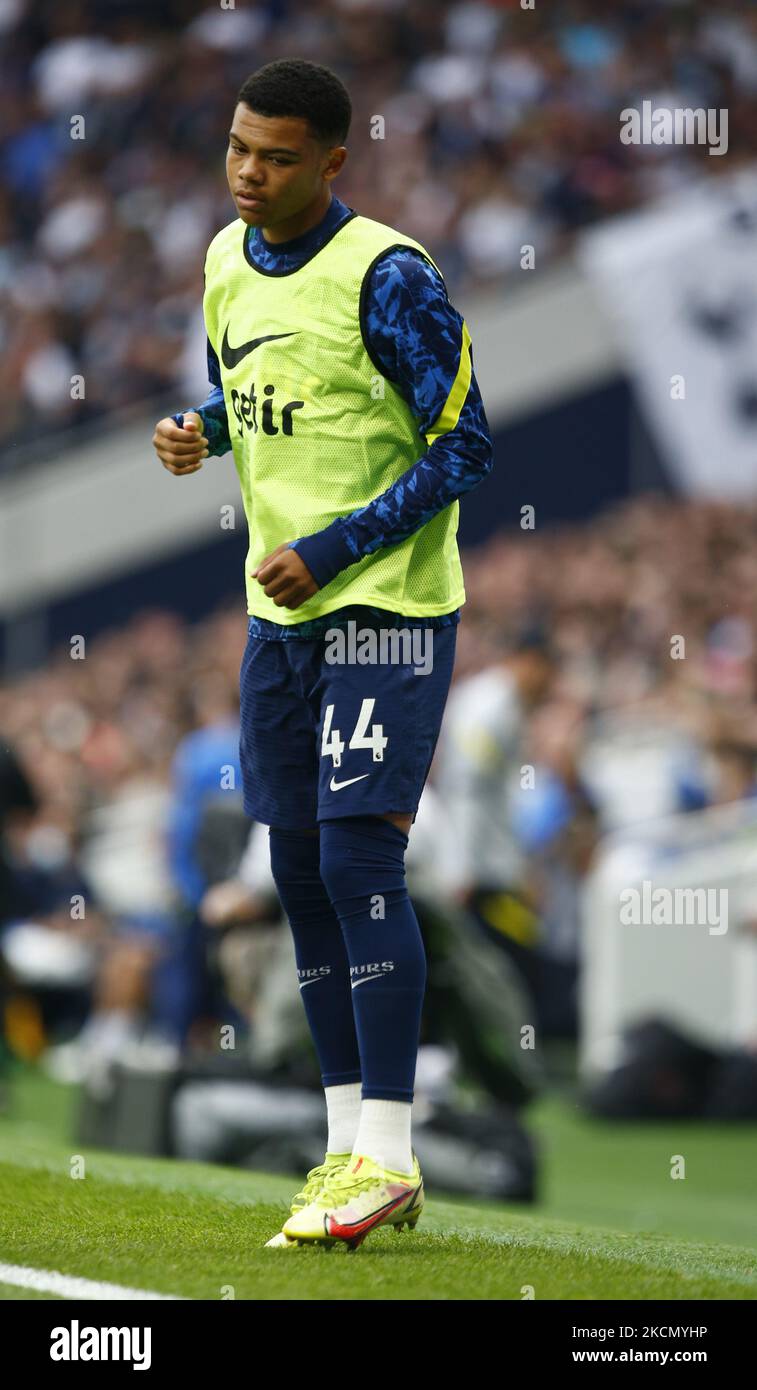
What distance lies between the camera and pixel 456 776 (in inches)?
372

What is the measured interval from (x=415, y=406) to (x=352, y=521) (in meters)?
0.24

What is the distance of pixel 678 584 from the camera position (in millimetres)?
12227

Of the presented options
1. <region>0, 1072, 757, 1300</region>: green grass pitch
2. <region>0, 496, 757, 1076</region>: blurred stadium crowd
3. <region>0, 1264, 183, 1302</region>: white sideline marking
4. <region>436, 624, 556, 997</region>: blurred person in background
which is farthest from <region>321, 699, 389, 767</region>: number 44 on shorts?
<region>436, 624, 556, 997</region>: blurred person in background

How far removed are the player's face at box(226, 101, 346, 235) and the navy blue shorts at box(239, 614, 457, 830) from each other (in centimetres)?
75

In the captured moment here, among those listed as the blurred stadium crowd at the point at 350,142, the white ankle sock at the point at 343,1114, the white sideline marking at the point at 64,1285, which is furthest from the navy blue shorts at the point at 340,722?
the blurred stadium crowd at the point at 350,142

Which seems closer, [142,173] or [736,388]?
[736,388]

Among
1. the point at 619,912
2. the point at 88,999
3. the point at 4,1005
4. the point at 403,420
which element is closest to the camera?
the point at 403,420

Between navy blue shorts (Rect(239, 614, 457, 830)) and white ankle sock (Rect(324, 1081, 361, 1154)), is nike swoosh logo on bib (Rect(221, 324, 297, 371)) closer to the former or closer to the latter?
navy blue shorts (Rect(239, 614, 457, 830))

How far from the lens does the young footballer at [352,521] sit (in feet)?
12.0

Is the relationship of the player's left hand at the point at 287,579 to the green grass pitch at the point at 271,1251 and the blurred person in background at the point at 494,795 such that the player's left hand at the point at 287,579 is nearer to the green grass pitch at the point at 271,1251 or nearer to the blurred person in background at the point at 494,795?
the green grass pitch at the point at 271,1251

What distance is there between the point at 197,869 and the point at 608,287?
7341 mm

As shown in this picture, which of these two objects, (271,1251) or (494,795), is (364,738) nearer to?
(271,1251)

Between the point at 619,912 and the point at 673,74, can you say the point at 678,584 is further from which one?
the point at 673,74

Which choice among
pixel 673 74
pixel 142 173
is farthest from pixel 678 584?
pixel 142 173
